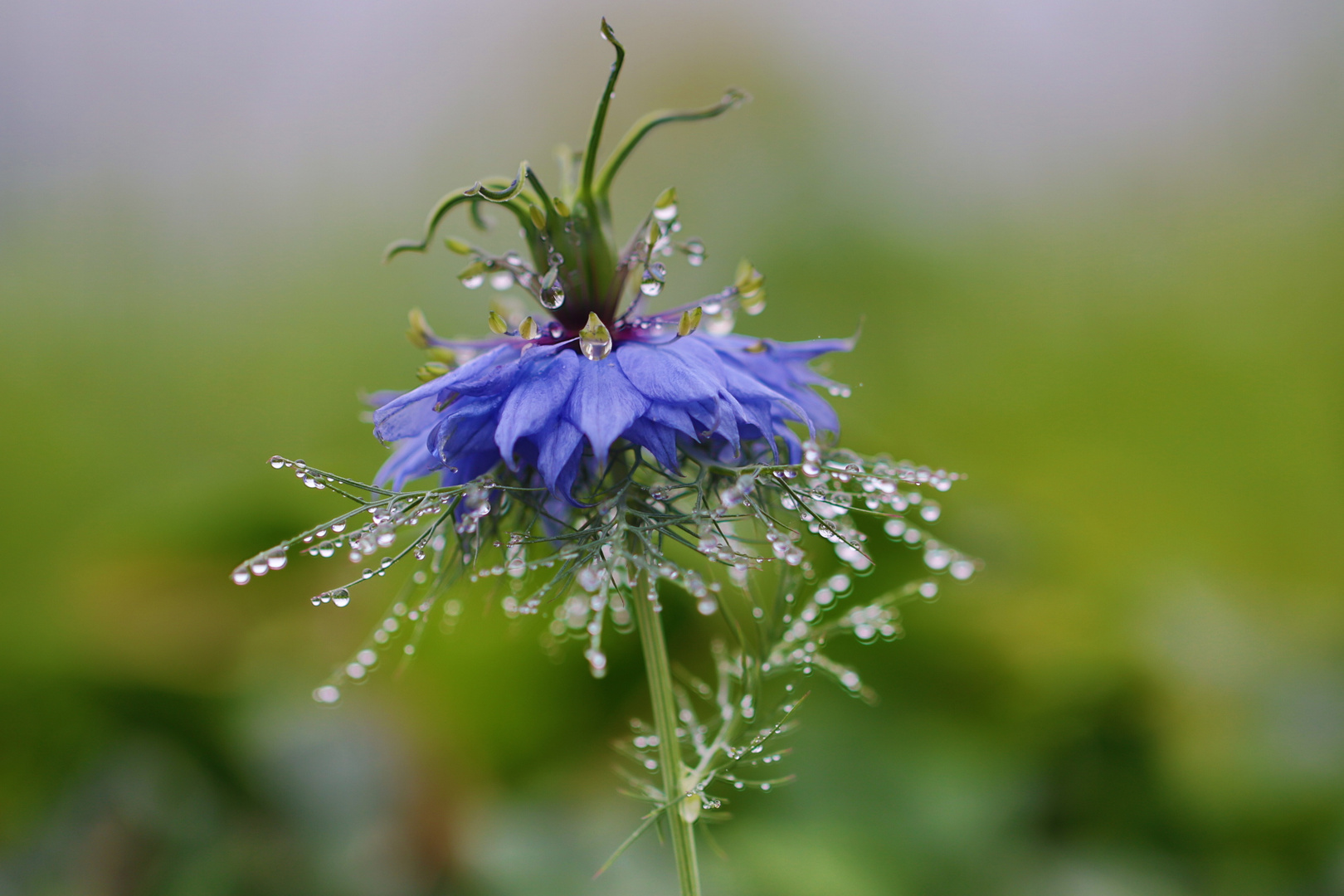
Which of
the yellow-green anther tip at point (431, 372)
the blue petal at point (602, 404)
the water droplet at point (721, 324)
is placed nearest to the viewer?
the blue petal at point (602, 404)

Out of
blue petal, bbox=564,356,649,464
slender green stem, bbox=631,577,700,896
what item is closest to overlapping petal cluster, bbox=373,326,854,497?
blue petal, bbox=564,356,649,464

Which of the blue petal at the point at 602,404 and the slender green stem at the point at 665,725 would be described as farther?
the slender green stem at the point at 665,725

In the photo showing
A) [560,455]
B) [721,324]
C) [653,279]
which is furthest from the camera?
[721,324]

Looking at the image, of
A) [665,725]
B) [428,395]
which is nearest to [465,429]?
[428,395]

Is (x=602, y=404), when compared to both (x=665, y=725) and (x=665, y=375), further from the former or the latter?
(x=665, y=725)

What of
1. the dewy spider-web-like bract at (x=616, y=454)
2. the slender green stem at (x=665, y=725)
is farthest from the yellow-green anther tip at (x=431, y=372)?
the slender green stem at (x=665, y=725)

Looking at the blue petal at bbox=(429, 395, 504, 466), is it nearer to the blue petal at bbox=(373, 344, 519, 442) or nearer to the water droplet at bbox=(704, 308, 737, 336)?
the blue petal at bbox=(373, 344, 519, 442)

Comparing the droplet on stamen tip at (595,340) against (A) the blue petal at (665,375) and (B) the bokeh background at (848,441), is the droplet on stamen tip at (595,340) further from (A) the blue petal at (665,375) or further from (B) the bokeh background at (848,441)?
(B) the bokeh background at (848,441)

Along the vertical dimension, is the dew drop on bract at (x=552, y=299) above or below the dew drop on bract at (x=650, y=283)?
below
